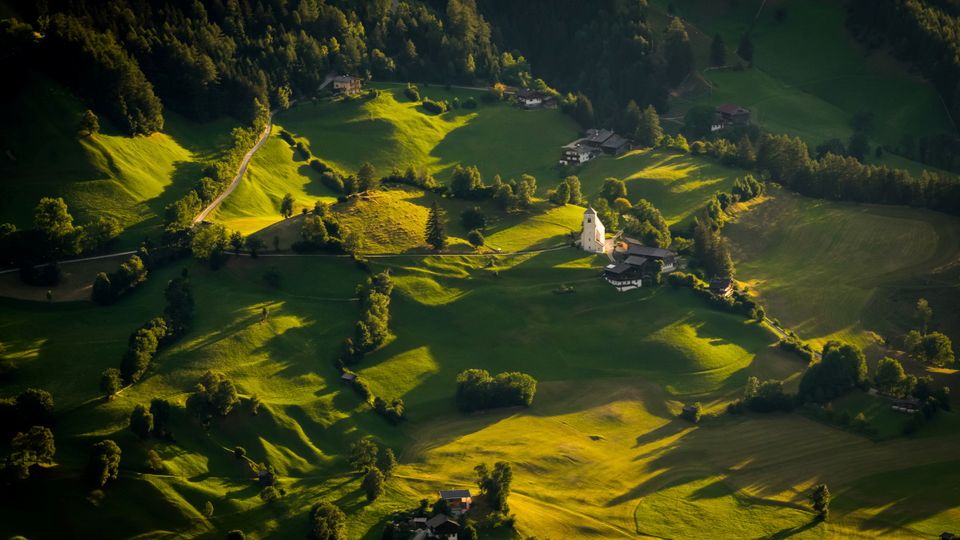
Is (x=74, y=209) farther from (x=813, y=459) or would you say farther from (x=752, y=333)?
(x=813, y=459)

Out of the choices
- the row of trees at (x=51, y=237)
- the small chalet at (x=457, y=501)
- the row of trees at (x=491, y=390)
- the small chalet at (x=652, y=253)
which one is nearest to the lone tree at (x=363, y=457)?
the small chalet at (x=457, y=501)

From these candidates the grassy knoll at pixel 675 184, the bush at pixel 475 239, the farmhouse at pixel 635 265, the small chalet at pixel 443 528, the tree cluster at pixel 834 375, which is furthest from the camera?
the grassy knoll at pixel 675 184

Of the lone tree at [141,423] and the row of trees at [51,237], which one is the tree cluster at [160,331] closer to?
the lone tree at [141,423]

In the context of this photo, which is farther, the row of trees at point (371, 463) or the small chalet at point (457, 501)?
the row of trees at point (371, 463)

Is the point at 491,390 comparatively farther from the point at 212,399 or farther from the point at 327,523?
the point at 212,399

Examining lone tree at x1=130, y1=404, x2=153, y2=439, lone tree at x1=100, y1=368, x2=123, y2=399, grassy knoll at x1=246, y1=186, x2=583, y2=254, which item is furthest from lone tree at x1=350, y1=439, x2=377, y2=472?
grassy knoll at x1=246, y1=186, x2=583, y2=254

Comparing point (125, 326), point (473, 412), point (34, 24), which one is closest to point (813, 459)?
point (473, 412)

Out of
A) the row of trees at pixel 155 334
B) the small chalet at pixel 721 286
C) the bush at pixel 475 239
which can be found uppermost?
the bush at pixel 475 239
